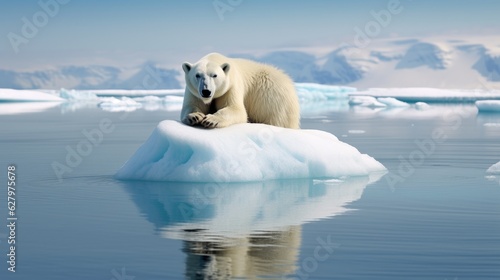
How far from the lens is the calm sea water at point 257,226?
518 cm

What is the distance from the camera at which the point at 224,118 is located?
9562 mm

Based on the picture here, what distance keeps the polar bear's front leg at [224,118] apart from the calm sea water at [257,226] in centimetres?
76

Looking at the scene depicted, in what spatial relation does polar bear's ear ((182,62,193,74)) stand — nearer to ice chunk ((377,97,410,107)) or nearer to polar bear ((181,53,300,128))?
polar bear ((181,53,300,128))

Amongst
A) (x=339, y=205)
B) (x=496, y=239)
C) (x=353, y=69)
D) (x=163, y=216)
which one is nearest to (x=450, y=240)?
(x=496, y=239)

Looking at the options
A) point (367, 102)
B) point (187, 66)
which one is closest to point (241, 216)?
point (187, 66)

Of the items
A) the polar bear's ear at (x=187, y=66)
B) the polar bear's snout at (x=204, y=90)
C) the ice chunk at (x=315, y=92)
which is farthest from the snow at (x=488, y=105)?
the polar bear's snout at (x=204, y=90)

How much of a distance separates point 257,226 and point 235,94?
3.17m

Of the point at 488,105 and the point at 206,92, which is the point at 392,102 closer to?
the point at 488,105

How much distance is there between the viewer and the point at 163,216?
738 centimetres

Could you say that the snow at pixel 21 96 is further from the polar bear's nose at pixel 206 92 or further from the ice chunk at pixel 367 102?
the polar bear's nose at pixel 206 92

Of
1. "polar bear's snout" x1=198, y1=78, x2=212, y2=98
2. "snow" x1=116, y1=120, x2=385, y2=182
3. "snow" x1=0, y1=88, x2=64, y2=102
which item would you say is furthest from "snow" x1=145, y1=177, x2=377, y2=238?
"snow" x1=0, y1=88, x2=64, y2=102

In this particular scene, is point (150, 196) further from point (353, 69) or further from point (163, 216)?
point (353, 69)

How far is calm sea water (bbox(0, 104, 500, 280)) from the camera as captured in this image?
518cm

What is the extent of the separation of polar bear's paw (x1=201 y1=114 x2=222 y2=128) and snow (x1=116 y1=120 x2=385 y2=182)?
Result: 0.08 meters
